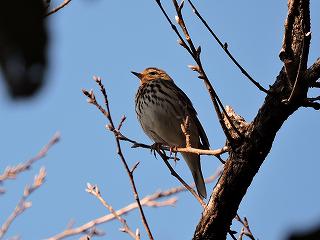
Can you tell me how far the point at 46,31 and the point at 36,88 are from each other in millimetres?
39

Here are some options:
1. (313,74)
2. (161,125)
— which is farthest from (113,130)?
(161,125)

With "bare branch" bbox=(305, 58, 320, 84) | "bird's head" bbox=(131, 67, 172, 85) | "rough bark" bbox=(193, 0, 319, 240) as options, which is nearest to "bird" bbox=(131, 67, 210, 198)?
"bird's head" bbox=(131, 67, 172, 85)

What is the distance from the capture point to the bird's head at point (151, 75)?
24.8 ft

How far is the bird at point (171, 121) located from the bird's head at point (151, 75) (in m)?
0.75

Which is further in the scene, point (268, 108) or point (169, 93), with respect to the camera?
point (169, 93)

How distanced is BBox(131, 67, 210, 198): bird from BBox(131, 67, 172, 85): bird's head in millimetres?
747

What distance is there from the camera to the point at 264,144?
121 inches

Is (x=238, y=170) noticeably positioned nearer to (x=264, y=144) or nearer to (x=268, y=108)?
(x=264, y=144)

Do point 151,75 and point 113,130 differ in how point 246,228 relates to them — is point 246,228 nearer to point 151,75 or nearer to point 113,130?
point 113,130

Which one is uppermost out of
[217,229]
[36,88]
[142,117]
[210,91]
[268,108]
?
[142,117]

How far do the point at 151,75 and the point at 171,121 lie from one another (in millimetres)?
1604

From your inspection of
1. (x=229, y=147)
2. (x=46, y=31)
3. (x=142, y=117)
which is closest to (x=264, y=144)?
(x=229, y=147)

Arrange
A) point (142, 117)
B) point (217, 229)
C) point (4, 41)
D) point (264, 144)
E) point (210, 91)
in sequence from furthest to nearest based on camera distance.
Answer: point (142, 117) → point (217, 229) → point (264, 144) → point (210, 91) → point (4, 41)

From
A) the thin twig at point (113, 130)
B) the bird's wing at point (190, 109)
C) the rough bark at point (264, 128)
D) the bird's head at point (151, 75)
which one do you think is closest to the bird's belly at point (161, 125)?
the bird's wing at point (190, 109)
